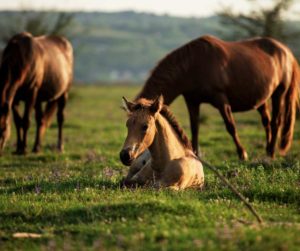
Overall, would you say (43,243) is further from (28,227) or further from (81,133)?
(81,133)

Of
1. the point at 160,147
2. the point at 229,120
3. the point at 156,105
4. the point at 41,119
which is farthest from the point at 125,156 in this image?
the point at 41,119

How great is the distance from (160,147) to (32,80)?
9.04m

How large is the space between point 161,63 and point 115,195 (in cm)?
580

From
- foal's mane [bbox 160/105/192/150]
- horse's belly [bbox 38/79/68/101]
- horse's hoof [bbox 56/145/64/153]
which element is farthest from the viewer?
horse's belly [bbox 38/79/68/101]

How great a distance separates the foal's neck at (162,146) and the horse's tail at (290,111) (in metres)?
6.79

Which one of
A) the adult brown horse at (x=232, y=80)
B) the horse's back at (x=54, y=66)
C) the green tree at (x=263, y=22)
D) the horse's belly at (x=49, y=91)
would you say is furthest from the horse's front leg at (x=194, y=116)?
the green tree at (x=263, y=22)

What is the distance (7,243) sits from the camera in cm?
659

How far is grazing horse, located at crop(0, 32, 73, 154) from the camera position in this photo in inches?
655

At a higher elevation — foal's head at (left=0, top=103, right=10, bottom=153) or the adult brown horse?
the adult brown horse

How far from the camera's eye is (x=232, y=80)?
1489 cm

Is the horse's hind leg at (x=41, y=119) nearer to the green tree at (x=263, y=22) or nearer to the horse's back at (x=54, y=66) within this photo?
the horse's back at (x=54, y=66)

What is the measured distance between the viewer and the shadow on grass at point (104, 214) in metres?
7.20

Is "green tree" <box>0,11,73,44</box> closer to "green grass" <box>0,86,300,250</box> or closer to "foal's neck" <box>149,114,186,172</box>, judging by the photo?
"green grass" <box>0,86,300,250</box>

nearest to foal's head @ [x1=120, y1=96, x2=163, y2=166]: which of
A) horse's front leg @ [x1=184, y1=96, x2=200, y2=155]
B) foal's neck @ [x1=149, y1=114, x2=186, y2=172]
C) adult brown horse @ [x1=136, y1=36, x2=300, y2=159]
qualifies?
foal's neck @ [x1=149, y1=114, x2=186, y2=172]
